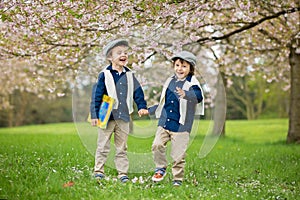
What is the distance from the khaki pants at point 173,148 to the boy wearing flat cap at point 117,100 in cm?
41

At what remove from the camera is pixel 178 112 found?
6.68 metres

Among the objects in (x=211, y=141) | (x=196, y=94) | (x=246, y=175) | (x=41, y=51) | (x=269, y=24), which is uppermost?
(x=269, y=24)

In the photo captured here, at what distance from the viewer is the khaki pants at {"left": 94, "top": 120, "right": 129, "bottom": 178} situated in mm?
6848

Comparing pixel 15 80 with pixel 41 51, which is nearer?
pixel 41 51

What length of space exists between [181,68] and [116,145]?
142cm

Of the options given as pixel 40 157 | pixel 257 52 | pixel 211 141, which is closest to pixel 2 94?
pixel 257 52

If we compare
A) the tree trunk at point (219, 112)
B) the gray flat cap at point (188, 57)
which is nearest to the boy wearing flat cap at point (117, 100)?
the gray flat cap at point (188, 57)

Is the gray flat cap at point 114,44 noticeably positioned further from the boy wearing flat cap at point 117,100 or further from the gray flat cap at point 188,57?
the gray flat cap at point 188,57

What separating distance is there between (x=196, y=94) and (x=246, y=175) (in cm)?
253

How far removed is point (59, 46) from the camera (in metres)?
10.4

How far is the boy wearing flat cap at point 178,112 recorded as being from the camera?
21.9ft

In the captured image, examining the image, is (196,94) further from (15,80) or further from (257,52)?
(15,80)

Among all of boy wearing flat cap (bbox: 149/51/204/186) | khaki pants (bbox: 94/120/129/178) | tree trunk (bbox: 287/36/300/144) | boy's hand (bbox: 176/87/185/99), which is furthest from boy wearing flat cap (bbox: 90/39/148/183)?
tree trunk (bbox: 287/36/300/144)

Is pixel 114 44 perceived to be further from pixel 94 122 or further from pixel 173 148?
pixel 173 148
